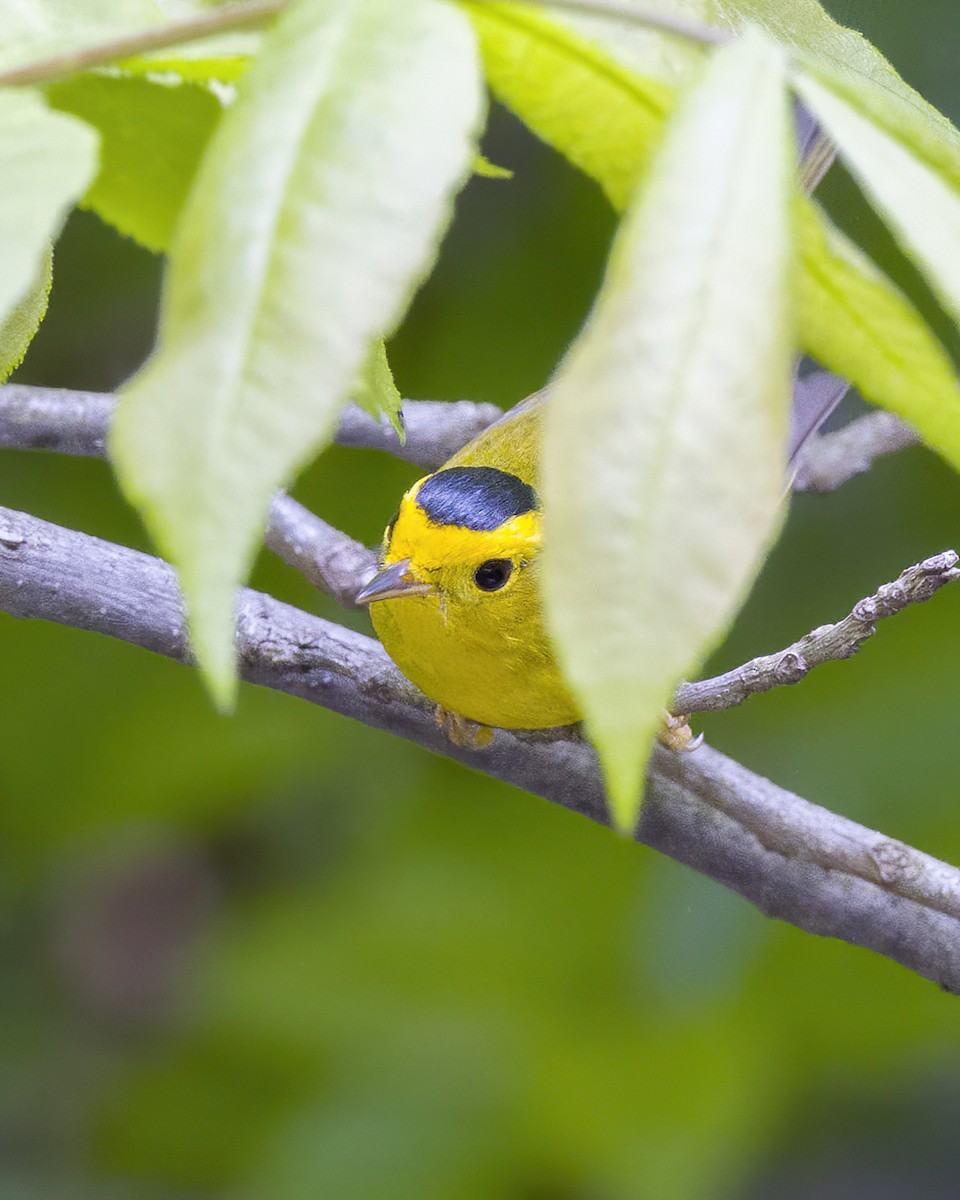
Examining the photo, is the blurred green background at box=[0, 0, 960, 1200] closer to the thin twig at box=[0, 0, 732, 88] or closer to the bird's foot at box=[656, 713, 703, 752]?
the bird's foot at box=[656, 713, 703, 752]

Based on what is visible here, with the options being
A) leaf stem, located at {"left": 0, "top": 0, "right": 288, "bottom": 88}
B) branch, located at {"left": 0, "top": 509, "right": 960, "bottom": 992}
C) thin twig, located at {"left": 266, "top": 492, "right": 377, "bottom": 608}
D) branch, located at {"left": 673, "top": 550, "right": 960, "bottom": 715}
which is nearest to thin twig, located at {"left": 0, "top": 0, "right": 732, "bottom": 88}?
leaf stem, located at {"left": 0, "top": 0, "right": 288, "bottom": 88}

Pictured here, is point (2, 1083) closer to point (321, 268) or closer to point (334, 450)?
point (334, 450)

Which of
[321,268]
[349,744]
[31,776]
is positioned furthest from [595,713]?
[31,776]

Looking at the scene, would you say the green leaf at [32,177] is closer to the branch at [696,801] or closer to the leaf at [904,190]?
the leaf at [904,190]

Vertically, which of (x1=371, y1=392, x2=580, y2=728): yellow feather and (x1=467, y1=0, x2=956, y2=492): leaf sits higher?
(x1=467, y1=0, x2=956, y2=492): leaf

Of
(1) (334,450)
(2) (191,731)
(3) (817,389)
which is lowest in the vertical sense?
(2) (191,731)

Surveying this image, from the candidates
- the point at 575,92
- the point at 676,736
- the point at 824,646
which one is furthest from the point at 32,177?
the point at 676,736

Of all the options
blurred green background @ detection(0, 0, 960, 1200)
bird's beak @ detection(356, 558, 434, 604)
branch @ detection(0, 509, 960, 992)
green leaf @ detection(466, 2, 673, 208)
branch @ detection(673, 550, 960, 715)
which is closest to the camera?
green leaf @ detection(466, 2, 673, 208)

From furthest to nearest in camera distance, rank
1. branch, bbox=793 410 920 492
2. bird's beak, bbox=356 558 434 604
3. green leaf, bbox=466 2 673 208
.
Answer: branch, bbox=793 410 920 492
bird's beak, bbox=356 558 434 604
green leaf, bbox=466 2 673 208
